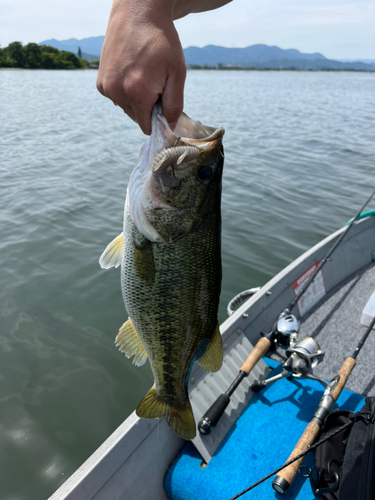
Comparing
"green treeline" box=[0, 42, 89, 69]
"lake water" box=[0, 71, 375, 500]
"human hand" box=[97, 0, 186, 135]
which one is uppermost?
"green treeline" box=[0, 42, 89, 69]

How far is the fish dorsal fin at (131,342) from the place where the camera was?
1931mm

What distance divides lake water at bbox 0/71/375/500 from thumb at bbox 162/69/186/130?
12.4ft

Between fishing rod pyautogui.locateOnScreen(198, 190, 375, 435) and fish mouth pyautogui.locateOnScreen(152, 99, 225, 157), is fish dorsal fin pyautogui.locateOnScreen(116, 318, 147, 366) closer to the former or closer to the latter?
fish mouth pyautogui.locateOnScreen(152, 99, 225, 157)

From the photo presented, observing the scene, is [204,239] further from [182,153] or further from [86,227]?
[86,227]

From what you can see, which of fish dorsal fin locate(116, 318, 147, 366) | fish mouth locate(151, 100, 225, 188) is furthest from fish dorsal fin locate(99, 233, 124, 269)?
fish mouth locate(151, 100, 225, 188)

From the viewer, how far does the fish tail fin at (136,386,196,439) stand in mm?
1892

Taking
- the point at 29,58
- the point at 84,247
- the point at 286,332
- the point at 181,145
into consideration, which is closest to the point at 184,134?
the point at 181,145

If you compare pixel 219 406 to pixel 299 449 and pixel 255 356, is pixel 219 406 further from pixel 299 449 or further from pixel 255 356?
pixel 299 449

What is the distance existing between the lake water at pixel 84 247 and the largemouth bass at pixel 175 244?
2.80 metres

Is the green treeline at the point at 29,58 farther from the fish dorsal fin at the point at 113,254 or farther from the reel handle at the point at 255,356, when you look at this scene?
the fish dorsal fin at the point at 113,254

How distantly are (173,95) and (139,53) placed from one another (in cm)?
17

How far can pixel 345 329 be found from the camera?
14.7 ft

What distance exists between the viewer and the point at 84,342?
5070 millimetres

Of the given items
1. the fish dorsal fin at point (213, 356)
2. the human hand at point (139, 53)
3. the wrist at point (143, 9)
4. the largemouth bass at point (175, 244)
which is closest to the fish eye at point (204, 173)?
the largemouth bass at point (175, 244)
